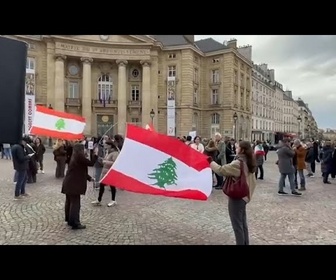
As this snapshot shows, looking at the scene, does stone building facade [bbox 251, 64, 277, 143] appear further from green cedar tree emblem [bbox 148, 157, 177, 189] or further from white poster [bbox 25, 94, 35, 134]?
green cedar tree emblem [bbox 148, 157, 177, 189]

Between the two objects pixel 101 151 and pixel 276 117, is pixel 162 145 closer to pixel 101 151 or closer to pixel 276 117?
pixel 101 151

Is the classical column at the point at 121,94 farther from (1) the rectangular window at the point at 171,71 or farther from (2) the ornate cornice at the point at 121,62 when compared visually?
(1) the rectangular window at the point at 171,71

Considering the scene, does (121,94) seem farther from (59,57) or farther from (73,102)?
(59,57)

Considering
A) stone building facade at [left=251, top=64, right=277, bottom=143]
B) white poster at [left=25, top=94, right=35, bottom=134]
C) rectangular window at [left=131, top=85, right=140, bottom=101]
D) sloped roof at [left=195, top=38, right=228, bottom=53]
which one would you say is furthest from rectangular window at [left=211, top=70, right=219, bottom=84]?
white poster at [left=25, top=94, right=35, bottom=134]

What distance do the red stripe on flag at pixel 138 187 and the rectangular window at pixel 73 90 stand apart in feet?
136

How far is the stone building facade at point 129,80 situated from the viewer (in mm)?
40875

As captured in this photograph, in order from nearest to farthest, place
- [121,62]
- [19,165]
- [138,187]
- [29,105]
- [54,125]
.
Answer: [138,187]
[19,165]
[54,125]
[29,105]
[121,62]

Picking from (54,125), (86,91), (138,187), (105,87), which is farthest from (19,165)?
(105,87)

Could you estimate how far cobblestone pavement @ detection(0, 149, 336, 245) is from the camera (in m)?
5.19

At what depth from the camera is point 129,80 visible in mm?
45406

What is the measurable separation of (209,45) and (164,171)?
5185 cm

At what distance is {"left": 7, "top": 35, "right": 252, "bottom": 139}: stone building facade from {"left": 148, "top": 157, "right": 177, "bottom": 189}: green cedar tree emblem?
123 ft

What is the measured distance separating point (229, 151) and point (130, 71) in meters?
36.8
